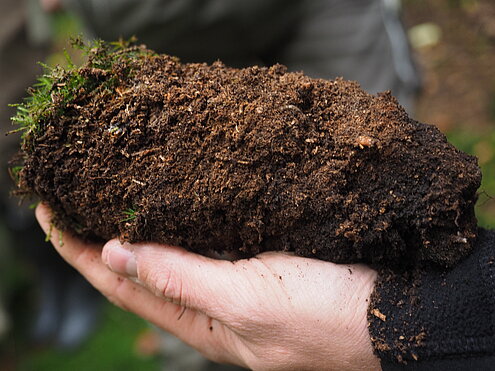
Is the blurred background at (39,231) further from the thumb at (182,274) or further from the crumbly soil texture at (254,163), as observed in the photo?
the thumb at (182,274)

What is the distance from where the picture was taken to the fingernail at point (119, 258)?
1.90m

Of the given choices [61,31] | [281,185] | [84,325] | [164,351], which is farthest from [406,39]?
[61,31]

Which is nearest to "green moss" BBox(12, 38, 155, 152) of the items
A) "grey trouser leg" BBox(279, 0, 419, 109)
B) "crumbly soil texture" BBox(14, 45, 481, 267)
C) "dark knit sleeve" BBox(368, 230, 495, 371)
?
"crumbly soil texture" BBox(14, 45, 481, 267)

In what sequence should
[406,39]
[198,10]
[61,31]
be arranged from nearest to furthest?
[198,10]
[406,39]
[61,31]

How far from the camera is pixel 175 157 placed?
5.82 feet

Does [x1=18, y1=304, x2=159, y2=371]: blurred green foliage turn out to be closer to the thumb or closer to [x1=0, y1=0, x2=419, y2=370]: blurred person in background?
[x1=0, y1=0, x2=419, y2=370]: blurred person in background

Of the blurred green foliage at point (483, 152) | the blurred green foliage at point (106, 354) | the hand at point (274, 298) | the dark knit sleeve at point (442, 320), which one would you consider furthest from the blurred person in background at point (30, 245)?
the blurred green foliage at point (483, 152)

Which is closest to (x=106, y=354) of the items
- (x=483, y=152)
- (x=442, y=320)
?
(x=442, y=320)

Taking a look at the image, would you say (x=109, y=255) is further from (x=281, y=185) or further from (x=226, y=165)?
(x=281, y=185)

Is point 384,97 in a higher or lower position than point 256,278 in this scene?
higher

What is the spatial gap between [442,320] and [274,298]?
580 millimetres

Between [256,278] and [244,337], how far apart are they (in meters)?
0.27

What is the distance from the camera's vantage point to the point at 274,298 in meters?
1.75

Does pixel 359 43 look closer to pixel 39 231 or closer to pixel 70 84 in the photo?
pixel 70 84
